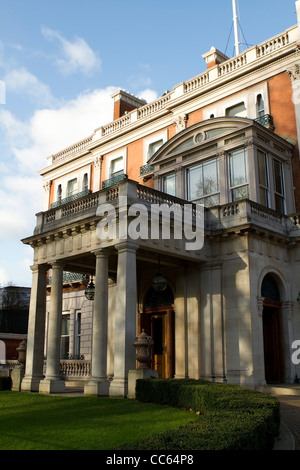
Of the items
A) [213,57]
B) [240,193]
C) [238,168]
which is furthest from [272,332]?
[213,57]

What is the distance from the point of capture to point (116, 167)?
31078mm

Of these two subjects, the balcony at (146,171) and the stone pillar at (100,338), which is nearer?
the stone pillar at (100,338)

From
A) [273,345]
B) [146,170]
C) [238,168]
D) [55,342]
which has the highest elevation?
[146,170]

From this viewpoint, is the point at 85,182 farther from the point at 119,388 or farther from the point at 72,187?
the point at 119,388

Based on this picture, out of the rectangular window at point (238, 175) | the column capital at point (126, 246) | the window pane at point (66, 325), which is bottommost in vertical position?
the window pane at point (66, 325)

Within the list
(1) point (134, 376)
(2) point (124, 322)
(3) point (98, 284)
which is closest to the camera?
(1) point (134, 376)

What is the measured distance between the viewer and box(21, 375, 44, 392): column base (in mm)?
19828

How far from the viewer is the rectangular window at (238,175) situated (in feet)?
70.1

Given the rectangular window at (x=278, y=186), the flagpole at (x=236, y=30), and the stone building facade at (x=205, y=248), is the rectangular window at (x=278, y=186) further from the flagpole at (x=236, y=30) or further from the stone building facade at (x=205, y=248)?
the flagpole at (x=236, y=30)

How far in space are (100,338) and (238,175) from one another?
9.61 metres

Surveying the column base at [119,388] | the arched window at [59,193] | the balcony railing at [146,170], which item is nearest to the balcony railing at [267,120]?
the balcony railing at [146,170]

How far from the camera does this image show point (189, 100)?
88.8 ft

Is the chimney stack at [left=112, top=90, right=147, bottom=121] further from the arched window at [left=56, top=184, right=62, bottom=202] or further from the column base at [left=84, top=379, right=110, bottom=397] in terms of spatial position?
the column base at [left=84, top=379, right=110, bottom=397]

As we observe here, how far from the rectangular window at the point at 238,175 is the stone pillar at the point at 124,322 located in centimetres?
688
